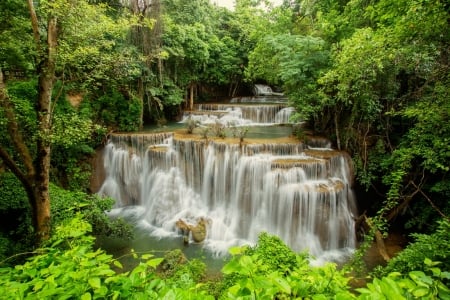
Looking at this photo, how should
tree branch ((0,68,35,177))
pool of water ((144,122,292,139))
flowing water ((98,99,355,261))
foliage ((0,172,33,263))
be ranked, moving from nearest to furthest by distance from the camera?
tree branch ((0,68,35,177)), foliage ((0,172,33,263)), flowing water ((98,99,355,261)), pool of water ((144,122,292,139))

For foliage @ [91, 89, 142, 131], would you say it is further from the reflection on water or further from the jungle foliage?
the jungle foliage

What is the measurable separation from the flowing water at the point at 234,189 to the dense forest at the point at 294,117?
93cm

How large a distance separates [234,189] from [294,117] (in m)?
3.51

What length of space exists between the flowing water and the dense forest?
0.93 m

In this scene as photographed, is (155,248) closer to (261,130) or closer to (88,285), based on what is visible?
(88,285)

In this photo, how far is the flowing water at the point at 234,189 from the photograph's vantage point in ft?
26.7

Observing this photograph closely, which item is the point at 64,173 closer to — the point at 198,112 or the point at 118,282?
the point at 198,112

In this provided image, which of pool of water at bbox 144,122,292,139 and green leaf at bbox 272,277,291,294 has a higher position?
pool of water at bbox 144,122,292,139

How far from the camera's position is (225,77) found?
18.6 metres

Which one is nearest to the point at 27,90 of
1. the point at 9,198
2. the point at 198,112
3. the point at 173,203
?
the point at 9,198

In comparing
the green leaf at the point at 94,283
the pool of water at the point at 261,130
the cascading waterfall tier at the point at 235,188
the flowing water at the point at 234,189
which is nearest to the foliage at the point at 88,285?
the green leaf at the point at 94,283

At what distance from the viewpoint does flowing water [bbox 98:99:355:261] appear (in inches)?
320

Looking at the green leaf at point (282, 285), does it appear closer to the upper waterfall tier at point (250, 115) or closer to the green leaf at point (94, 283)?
the green leaf at point (94, 283)

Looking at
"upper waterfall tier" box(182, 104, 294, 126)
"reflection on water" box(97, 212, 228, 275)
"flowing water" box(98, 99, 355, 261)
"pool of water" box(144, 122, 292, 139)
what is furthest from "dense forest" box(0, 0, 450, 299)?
"upper waterfall tier" box(182, 104, 294, 126)
